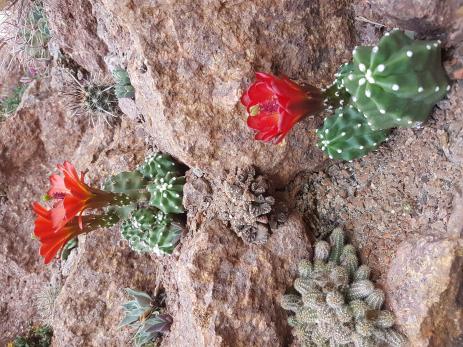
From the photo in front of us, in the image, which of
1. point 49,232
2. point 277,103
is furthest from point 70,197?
point 277,103

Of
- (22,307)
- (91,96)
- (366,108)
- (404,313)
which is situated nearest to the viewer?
(366,108)

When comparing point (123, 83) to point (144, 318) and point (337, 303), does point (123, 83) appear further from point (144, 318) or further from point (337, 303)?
point (337, 303)

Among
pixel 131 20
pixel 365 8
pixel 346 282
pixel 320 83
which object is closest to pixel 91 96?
pixel 131 20

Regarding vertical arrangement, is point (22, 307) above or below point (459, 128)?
below

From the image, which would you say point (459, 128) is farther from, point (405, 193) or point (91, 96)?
point (91, 96)

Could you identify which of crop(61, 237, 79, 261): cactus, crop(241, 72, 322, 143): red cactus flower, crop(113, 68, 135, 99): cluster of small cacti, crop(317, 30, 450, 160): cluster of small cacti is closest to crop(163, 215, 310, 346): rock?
crop(241, 72, 322, 143): red cactus flower

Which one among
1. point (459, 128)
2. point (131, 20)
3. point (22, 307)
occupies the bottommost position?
point (22, 307)

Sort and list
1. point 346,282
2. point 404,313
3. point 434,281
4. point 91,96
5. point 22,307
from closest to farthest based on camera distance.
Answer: point 434,281 → point 404,313 → point 346,282 → point 91,96 → point 22,307
